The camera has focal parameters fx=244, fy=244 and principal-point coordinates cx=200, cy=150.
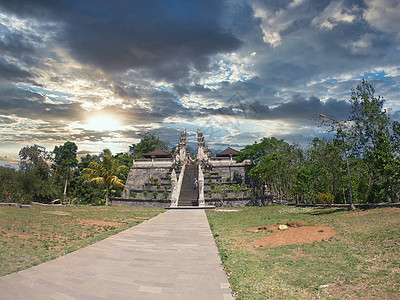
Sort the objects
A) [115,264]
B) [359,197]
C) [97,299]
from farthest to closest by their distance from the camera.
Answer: [359,197] < [115,264] < [97,299]

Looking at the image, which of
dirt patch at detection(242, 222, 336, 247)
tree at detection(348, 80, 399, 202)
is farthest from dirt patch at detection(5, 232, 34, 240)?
tree at detection(348, 80, 399, 202)

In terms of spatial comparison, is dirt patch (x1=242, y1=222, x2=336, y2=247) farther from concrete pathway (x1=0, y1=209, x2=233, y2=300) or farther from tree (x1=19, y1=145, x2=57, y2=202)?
tree (x1=19, y1=145, x2=57, y2=202)

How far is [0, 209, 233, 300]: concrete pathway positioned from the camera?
480 cm

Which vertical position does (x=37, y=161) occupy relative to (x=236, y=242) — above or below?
above

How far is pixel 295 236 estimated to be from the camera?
934 centimetres

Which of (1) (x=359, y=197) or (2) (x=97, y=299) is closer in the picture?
(2) (x=97, y=299)

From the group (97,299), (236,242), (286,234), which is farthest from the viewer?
(286,234)

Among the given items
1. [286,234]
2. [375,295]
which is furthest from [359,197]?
[375,295]

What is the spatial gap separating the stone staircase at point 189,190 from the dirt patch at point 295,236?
17.0 metres

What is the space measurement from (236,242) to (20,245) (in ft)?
24.4

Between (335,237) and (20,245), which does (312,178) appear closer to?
(335,237)

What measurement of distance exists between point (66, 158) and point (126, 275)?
4548 centimetres

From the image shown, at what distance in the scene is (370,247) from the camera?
680cm

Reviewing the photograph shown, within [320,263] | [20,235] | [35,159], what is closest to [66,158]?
[35,159]
